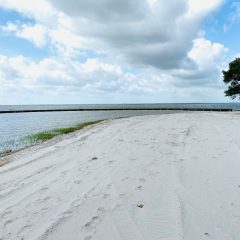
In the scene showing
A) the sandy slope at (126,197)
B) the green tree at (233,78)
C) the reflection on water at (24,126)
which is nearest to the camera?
the sandy slope at (126,197)

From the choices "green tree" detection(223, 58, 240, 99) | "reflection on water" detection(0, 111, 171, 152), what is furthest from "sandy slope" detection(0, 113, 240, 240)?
"green tree" detection(223, 58, 240, 99)

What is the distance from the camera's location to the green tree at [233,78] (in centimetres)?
5430

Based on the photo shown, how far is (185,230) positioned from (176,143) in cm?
892

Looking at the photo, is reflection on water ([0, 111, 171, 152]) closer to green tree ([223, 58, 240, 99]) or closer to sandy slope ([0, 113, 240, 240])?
sandy slope ([0, 113, 240, 240])

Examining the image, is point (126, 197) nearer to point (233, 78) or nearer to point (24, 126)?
point (24, 126)

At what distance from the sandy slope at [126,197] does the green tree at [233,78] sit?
46561 millimetres

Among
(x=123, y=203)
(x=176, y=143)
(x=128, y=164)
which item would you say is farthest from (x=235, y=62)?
(x=123, y=203)

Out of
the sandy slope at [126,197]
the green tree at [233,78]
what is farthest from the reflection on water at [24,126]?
the green tree at [233,78]

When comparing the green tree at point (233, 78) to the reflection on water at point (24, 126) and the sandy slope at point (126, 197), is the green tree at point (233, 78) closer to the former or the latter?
the reflection on water at point (24, 126)

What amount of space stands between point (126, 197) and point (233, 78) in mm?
53632

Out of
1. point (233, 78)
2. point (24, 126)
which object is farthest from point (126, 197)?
point (233, 78)

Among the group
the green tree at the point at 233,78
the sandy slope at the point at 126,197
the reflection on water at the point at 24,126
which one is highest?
the green tree at the point at 233,78

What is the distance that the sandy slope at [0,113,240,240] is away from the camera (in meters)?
5.29

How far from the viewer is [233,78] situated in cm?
5525
